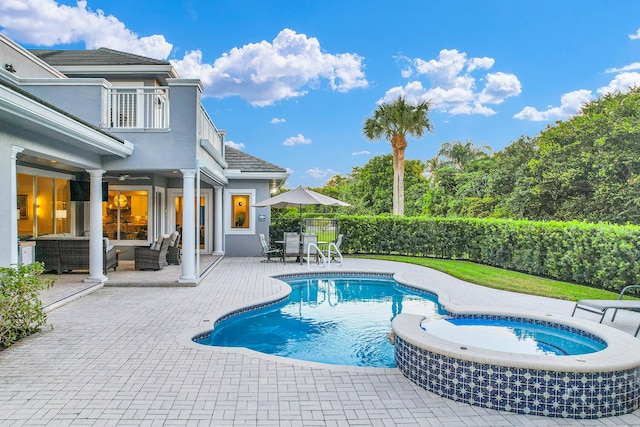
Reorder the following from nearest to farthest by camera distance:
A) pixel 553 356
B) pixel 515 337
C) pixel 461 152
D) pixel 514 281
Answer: pixel 553 356 < pixel 515 337 < pixel 514 281 < pixel 461 152

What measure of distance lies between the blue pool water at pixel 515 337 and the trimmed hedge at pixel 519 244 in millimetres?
4496

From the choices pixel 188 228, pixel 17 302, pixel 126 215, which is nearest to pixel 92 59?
pixel 126 215

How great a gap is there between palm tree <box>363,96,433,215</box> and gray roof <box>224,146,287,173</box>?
8488 millimetres

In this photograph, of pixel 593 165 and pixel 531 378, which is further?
pixel 593 165

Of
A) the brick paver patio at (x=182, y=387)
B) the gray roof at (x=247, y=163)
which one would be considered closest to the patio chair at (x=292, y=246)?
the gray roof at (x=247, y=163)

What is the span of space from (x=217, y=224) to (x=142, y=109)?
737 cm

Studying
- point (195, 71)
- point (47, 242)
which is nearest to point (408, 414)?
point (47, 242)

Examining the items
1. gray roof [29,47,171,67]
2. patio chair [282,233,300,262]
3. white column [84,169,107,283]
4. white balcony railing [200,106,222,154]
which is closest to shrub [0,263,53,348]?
white column [84,169,107,283]

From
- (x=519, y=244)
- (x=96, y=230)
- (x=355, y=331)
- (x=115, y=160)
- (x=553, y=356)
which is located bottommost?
(x=355, y=331)

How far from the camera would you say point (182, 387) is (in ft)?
14.7

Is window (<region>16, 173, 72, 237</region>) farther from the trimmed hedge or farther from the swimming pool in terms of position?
the swimming pool

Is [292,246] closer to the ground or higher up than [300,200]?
closer to the ground

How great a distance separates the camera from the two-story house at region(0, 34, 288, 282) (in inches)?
269

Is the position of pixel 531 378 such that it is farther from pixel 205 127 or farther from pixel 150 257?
pixel 150 257
